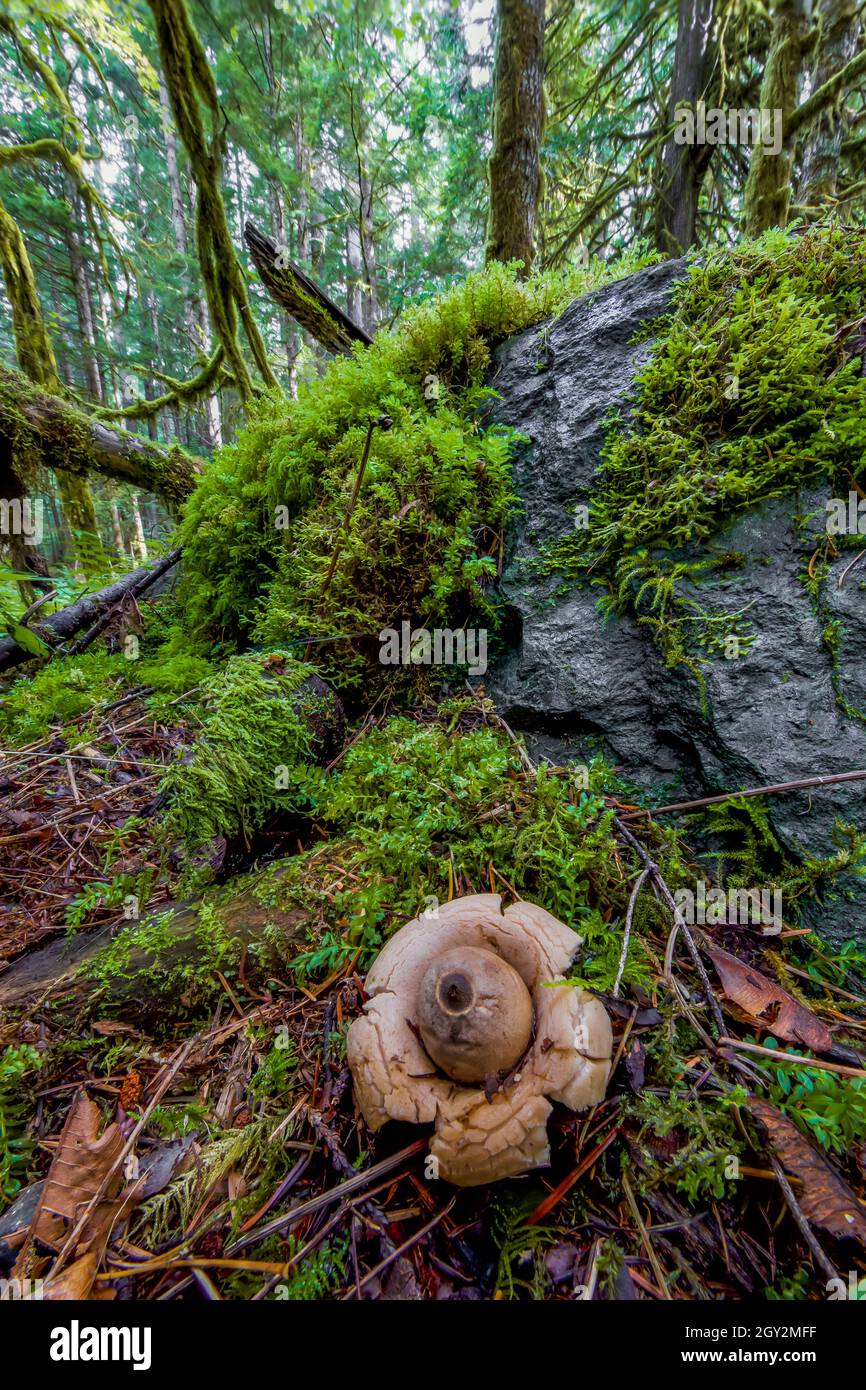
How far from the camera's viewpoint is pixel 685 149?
5996 mm

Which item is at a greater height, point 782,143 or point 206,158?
point 782,143

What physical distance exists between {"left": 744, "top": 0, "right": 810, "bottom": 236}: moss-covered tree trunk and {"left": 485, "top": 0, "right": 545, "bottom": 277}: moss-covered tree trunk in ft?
7.14

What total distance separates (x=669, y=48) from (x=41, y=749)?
11081 millimetres

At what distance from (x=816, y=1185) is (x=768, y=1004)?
47cm

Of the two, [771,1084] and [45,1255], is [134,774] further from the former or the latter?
[771,1084]

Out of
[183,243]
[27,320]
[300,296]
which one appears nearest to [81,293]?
[183,243]

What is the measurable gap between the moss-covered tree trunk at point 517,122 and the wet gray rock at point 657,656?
8.95 feet

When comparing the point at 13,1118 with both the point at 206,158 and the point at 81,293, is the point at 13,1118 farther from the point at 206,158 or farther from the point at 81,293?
the point at 81,293

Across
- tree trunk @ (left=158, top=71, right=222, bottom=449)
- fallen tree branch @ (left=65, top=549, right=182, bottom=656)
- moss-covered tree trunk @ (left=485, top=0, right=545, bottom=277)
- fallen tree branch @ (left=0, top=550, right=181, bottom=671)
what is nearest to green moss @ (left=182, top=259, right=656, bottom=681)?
fallen tree branch @ (left=65, top=549, right=182, bottom=656)

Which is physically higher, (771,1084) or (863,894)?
(863,894)

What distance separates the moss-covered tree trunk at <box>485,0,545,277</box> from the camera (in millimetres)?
4844

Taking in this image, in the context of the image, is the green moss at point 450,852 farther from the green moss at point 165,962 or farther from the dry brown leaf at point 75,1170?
the dry brown leaf at point 75,1170

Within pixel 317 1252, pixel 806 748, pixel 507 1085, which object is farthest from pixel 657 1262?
pixel 806 748

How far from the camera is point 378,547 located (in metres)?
3.04
